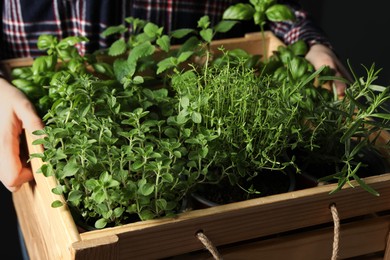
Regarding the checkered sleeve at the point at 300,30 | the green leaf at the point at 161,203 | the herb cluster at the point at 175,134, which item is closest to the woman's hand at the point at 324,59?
the checkered sleeve at the point at 300,30

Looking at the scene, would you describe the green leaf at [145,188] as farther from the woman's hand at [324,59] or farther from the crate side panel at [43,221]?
the woman's hand at [324,59]

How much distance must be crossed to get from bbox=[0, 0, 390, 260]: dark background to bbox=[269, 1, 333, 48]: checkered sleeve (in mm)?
835

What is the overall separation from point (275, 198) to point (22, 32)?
0.87m

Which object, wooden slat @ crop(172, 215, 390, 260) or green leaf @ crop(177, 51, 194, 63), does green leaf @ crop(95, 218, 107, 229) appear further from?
green leaf @ crop(177, 51, 194, 63)

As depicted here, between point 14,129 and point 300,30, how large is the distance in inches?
27.9

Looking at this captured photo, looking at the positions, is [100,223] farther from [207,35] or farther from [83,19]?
[83,19]

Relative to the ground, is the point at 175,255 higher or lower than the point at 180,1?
lower

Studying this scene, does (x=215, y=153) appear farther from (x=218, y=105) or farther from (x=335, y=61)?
(x=335, y=61)

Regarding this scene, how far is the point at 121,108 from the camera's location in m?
1.00

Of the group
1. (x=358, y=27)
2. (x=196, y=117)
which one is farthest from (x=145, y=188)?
(x=358, y=27)

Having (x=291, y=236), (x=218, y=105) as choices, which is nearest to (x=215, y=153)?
(x=218, y=105)

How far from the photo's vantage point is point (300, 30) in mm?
1450

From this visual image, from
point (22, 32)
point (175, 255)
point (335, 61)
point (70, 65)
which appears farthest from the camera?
point (22, 32)

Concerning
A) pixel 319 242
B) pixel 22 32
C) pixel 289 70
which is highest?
pixel 289 70
